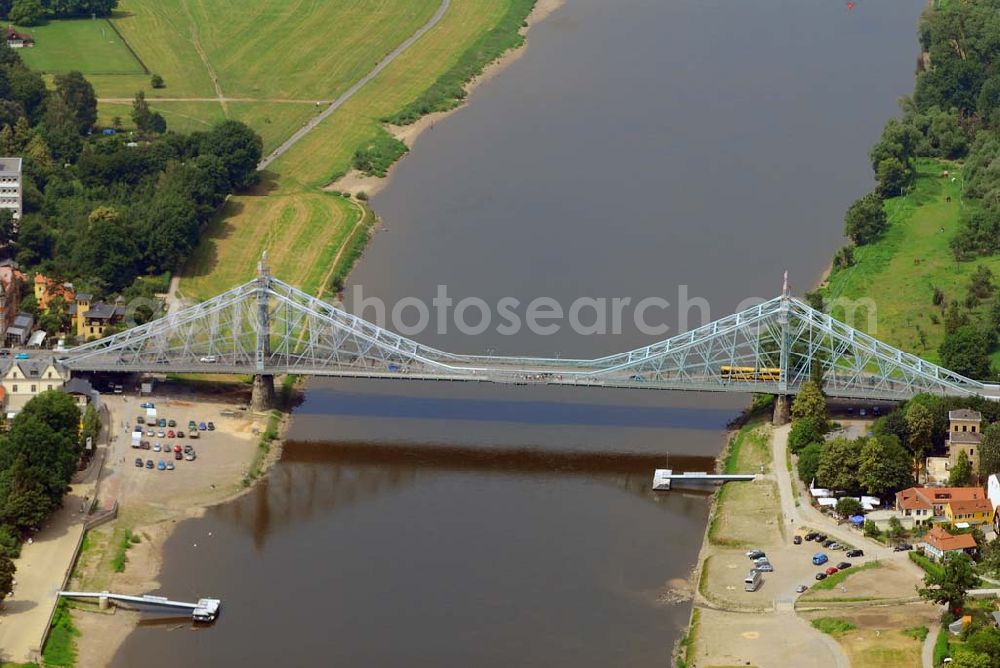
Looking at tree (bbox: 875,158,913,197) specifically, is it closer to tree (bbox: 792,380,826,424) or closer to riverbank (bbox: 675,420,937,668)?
tree (bbox: 792,380,826,424)

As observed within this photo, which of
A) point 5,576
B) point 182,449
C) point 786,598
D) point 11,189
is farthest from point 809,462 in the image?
point 11,189

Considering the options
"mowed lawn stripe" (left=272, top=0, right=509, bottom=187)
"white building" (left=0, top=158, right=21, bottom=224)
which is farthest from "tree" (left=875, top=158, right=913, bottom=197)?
"white building" (left=0, top=158, right=21, bottom=224)

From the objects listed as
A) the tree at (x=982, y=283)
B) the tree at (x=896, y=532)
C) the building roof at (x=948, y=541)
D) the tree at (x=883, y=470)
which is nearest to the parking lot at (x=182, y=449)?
the tree at (x=883, y=470)

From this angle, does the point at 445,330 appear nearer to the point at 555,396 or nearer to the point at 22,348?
the point at 555,396

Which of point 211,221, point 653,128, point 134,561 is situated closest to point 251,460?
point 134,561

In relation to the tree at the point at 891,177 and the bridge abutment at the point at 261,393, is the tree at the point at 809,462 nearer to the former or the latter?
the bridge abutment at the point at 261,393

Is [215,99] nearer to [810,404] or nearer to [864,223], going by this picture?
[864,223]
